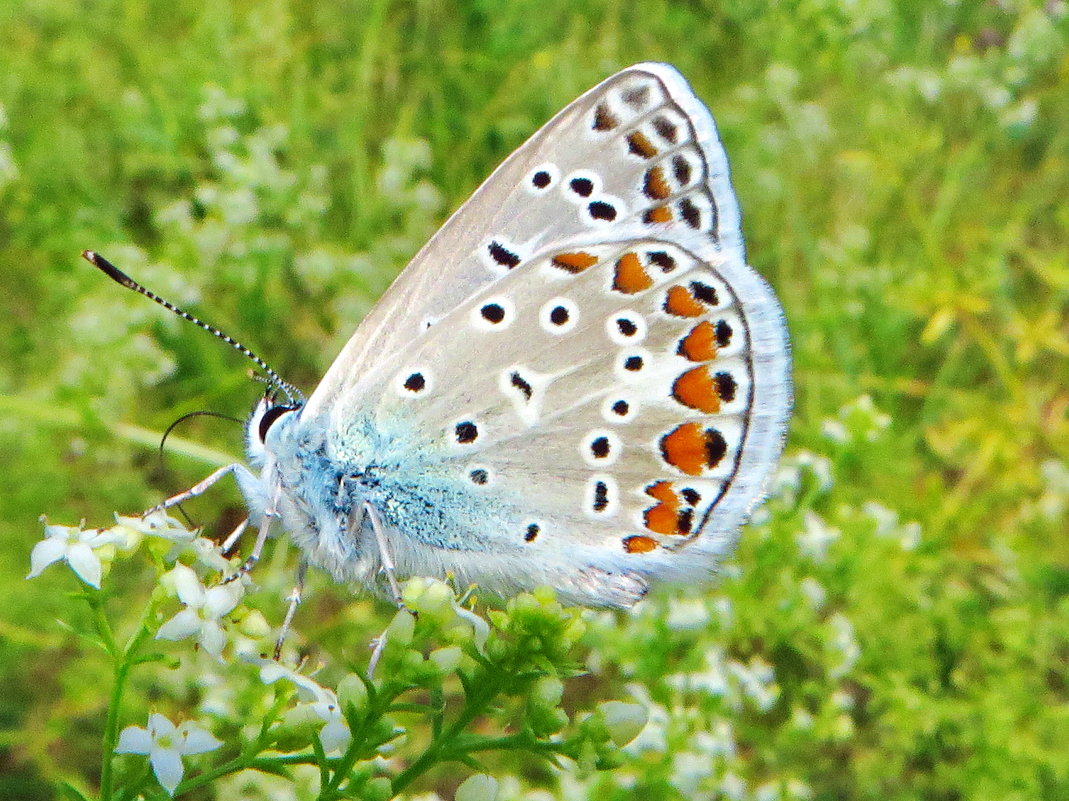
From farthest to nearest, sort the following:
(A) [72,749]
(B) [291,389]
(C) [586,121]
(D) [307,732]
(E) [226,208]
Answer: (E) [226,208] → (A) [72,749] → (B) [291,389] → (C) [586,121] → (D) [307,732]

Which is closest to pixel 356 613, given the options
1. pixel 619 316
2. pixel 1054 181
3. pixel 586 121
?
pixel 619 316

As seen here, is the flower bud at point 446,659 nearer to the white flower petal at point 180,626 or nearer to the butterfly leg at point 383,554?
the white flower petal at point 180,626

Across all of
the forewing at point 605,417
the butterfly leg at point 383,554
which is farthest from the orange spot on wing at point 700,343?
the butterfly leg at point 383,554

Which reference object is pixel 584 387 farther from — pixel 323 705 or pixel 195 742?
pixel 195 742

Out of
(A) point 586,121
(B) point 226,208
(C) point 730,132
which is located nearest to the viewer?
(A) point 586,121

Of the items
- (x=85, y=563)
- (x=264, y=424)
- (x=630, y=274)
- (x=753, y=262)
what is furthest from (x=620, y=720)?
(x=753, y=262)

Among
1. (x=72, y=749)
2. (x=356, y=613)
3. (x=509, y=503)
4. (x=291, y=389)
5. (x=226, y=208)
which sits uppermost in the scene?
(x=226, y=208)

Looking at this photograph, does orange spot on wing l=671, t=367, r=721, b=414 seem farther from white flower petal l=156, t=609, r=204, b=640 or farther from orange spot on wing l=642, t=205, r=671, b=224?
white flower petal l=156, t=609, r=204, b=640

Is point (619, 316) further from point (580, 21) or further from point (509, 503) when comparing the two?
point (580, 21)
